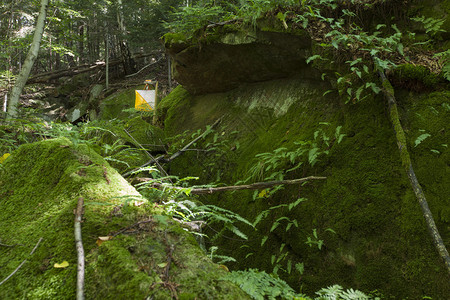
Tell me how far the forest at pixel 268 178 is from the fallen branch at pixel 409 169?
0.02 m

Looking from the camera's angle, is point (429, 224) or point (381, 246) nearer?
point (429, 224)

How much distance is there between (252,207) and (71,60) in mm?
29289

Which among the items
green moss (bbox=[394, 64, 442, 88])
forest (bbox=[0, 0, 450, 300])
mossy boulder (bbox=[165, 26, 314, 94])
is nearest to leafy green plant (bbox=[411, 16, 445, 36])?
forest (bbox=[0, 0, 450, 300])

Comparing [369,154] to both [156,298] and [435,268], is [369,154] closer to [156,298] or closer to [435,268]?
[435,268]

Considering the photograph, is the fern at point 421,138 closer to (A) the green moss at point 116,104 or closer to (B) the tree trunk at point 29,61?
(A) the green moss at point 116,104

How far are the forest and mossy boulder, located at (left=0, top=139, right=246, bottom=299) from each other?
0.04 ft

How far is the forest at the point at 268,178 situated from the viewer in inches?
66.3

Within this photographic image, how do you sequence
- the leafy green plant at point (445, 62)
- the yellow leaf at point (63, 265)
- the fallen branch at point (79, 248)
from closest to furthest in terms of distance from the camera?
1. the fallen branch at point (79, 248)
2. the yellow leaf at point (63, 265)
3. the leafy green plant at point (445, 62)

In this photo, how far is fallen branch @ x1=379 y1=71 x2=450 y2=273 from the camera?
253 cm

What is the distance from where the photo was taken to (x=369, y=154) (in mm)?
3445

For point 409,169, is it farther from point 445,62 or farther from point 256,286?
point 256,286

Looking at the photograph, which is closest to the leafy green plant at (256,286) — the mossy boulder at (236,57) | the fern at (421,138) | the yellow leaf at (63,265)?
the yellow leaf at (63,265)

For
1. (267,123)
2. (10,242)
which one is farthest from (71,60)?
(10,242)

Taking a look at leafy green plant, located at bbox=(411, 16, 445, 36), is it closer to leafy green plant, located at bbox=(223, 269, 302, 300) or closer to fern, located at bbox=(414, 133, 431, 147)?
fern, located at bbox=(414, 133, 431, 147)
